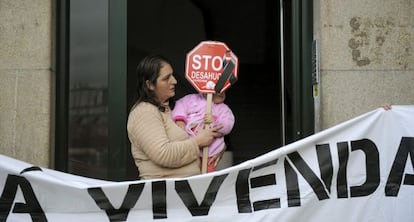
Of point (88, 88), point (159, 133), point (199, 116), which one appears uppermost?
point (88, 88)

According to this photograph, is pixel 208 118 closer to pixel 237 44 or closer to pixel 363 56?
pixel 363 56

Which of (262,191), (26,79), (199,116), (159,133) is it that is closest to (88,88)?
(26,79)

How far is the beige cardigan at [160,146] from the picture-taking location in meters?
3.81

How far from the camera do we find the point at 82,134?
5.12 metres

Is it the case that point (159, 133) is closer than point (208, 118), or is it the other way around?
point (159, 133)

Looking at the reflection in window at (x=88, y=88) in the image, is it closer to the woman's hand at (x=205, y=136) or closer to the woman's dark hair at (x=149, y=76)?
the woman's dark hair at (x=149, y=76)

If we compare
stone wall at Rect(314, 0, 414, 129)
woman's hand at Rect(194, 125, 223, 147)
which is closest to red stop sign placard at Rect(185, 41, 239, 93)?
woman's hand at Rect(194, 125, 223, 147)

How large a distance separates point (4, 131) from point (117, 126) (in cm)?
89

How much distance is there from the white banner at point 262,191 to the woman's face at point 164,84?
62 cm

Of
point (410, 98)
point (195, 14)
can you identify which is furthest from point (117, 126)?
point (195, 14)

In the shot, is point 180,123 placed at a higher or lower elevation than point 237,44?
lower

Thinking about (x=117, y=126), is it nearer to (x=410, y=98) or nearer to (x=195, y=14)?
(x=410, y=98)

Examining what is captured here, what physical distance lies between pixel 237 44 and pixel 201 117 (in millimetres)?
10477

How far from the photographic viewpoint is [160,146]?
3.79m
